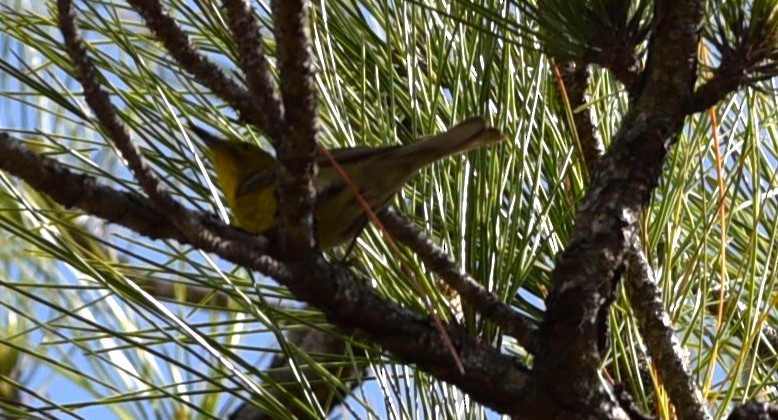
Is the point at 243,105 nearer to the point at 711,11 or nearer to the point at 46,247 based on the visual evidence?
the point at 46,247

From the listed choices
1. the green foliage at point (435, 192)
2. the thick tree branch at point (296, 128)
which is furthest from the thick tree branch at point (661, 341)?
the thick tree branch at point (296, 128)

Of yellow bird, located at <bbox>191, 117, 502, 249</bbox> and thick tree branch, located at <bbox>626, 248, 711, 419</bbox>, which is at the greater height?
yellow bird, located at <bbox>191, 117, 502, 249</bbox>

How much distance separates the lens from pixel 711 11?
3.70 ft

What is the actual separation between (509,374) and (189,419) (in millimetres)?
971

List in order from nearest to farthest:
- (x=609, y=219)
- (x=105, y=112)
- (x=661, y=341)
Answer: (x=105, y=112) → (x=609, y=219) → (x=661, y=341)

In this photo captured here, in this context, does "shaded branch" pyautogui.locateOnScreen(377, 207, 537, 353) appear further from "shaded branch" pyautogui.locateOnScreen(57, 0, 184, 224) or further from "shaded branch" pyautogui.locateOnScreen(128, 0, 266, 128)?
"shaded branch" pyautogui.locateOnScreen(57, 0, 184, 224)

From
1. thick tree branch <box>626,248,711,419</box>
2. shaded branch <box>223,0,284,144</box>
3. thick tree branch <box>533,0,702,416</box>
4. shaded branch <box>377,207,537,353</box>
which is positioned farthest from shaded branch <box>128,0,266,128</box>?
thick tree branch <box>626,248,711,419</box>

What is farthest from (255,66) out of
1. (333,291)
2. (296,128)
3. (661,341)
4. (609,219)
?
(661,341)

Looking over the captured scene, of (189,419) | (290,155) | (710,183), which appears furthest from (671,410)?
(189,419)

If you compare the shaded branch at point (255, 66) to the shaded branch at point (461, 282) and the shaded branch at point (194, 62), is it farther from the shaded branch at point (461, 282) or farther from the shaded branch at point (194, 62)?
the shaded branch at point (461, 282)

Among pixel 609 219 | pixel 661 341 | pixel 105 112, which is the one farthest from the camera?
pixel 661 341

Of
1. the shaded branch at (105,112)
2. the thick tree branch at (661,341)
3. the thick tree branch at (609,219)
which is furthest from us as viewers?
the thick tree branch at (661,341)

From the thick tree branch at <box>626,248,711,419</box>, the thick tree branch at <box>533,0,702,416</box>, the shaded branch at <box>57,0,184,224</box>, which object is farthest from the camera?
the thick tree branch at <box>626,248,711,419</box>

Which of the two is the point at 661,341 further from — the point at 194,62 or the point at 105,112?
the point at 105,112
